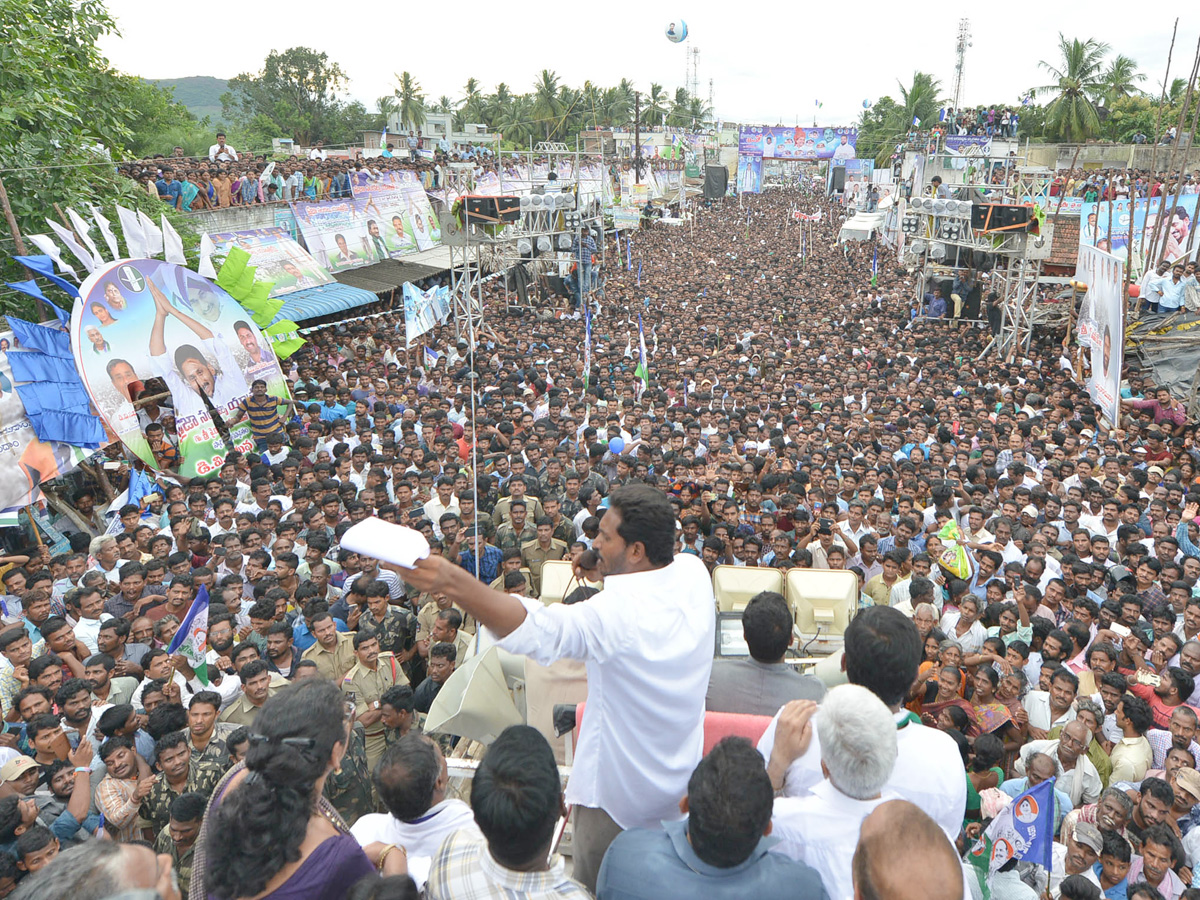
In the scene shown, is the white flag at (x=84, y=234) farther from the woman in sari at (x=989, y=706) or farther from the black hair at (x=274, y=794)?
the woman in sari at (x=989, y=706)

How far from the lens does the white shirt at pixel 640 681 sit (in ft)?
6.30

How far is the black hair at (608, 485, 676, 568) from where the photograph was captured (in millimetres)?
2043

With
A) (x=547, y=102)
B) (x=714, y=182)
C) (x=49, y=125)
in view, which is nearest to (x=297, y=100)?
(x=547, y=102)

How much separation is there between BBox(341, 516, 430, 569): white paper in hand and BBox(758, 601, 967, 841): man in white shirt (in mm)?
1149

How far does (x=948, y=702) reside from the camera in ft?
13.2

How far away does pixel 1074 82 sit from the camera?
129ft

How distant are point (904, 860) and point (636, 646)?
0.73 meters

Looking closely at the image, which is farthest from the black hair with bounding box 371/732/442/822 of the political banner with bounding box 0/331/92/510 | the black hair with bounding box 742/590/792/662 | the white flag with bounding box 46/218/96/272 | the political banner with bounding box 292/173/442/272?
the political banner with bounding box 292/173/442/272

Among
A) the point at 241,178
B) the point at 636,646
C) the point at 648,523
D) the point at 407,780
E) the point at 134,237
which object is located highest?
the point at 241,178

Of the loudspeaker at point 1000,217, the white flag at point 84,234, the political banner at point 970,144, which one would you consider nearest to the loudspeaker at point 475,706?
the white flag at point 84,234

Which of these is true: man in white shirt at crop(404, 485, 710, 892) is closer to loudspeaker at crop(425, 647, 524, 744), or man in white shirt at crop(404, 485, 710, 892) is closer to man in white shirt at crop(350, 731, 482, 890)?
man in white shirt at crop(350, 731, 482, 890)

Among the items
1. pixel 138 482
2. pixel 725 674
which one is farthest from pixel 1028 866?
pixel 138 482

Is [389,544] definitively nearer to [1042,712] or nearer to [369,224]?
[1042,712]

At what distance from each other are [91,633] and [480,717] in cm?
371
